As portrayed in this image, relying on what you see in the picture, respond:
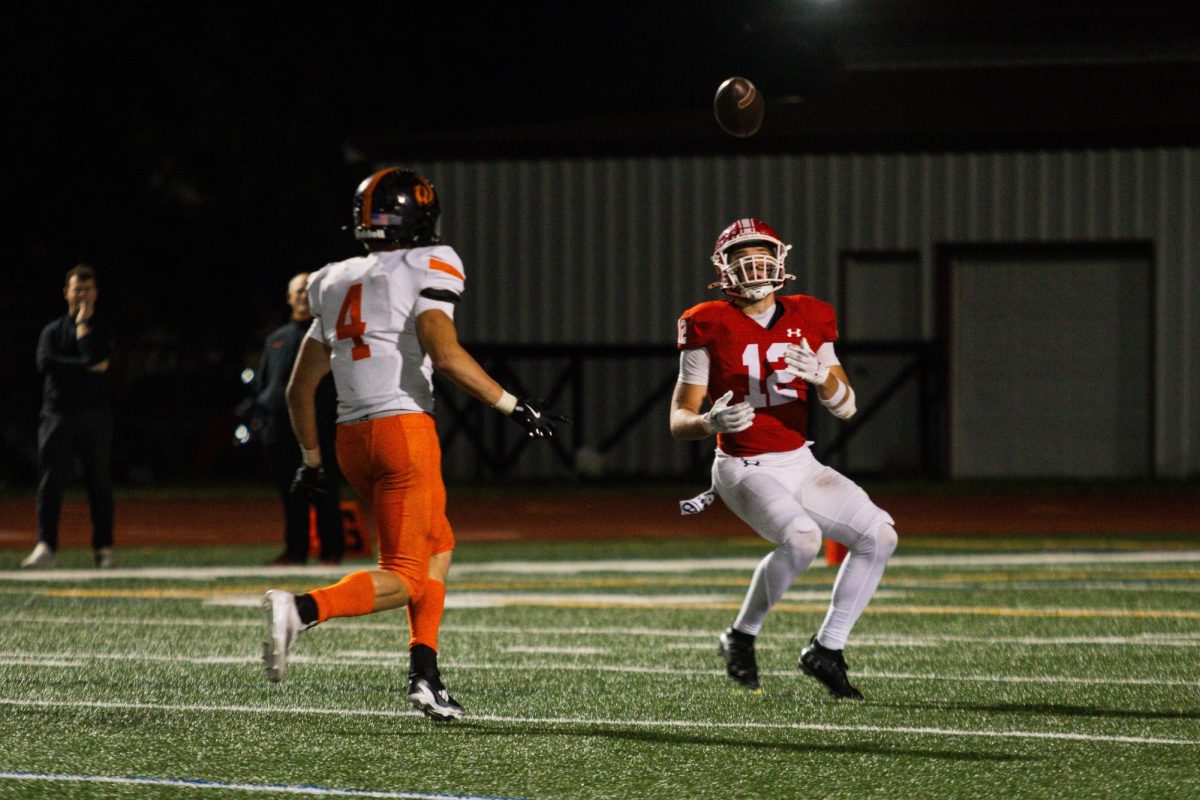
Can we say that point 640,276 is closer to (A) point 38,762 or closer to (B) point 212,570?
(B) point 212,570

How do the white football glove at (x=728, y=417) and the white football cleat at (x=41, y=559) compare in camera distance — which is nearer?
the white football glove at (x=728, y=417)

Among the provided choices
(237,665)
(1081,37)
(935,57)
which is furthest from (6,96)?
(237,665)

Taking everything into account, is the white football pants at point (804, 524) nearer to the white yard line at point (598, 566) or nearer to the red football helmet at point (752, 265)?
the red football helmet at point (752, 265)

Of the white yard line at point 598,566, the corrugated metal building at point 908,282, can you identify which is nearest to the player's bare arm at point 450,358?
the white yard line at point 598,566

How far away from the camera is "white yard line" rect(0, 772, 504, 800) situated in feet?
19.3

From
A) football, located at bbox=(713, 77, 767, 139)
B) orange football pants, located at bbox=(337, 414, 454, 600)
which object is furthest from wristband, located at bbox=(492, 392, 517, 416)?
football, located at bbox=(713, 77, 767, 139)

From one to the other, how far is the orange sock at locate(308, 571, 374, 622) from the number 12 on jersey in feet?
6.23

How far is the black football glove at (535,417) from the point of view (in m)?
7.17

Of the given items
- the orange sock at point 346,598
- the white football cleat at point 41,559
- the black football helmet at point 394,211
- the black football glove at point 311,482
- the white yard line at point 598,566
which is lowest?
the white yard line at point 598,566

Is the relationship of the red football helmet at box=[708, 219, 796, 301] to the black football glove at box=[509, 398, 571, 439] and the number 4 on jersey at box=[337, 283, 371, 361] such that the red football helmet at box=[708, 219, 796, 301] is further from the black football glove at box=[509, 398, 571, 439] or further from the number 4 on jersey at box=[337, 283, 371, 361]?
the number 4 on jersey at box=[337, 283, 371, 361]

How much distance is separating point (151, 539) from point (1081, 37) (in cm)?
1486

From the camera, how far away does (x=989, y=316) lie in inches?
949

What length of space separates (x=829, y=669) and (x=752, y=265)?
1.62 meters

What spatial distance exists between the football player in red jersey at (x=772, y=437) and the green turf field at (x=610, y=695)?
14.8 inches
